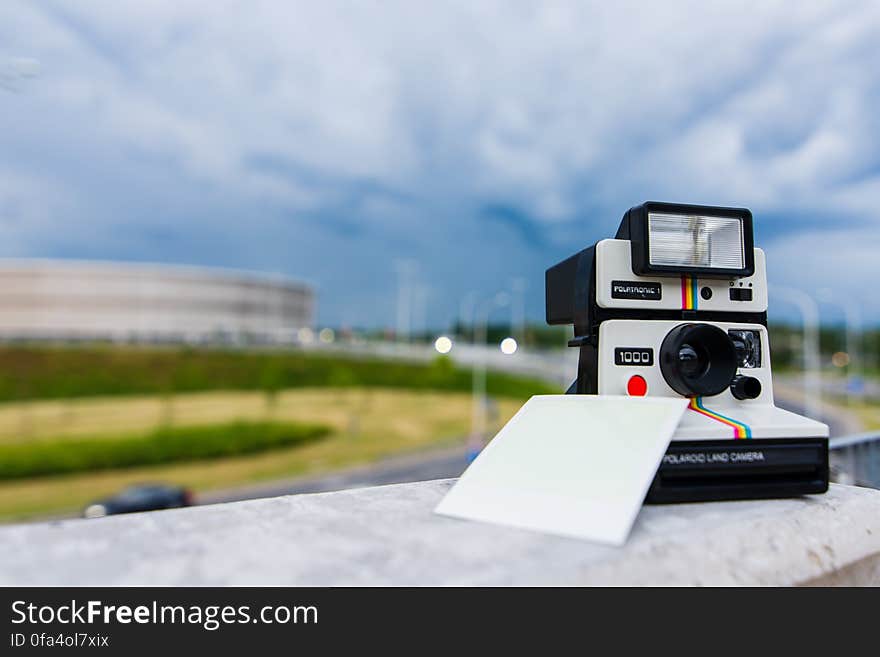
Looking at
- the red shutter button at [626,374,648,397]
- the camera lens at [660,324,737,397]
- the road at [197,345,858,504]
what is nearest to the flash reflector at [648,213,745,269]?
the camera lens at [660,324,737,397]

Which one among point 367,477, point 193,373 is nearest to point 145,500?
point 367,477

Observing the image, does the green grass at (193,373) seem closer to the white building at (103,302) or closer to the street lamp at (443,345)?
the white building at (103,302)

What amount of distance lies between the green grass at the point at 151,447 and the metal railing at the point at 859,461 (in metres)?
24.2

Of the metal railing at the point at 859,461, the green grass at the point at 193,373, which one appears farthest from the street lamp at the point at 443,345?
the green grass at the point at 193,373

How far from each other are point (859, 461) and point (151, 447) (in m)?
25.3

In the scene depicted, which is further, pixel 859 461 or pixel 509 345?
pixel 859 461

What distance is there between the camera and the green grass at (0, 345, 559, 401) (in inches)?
1294

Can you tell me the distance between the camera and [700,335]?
182cm

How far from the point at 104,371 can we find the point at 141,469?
15.5 meters

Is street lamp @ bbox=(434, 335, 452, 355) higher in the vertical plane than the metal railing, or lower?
higher

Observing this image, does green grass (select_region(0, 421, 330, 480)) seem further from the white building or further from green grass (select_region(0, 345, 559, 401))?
the white building

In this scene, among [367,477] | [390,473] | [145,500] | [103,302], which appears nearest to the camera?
[145,500]

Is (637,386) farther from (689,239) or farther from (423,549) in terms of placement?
(423,549)
